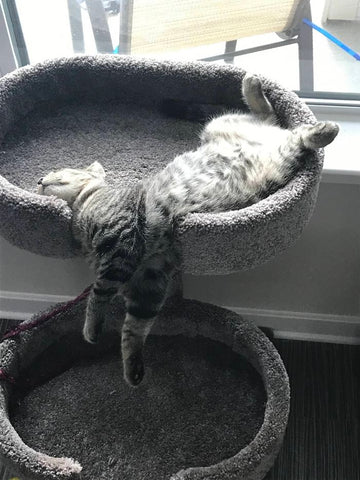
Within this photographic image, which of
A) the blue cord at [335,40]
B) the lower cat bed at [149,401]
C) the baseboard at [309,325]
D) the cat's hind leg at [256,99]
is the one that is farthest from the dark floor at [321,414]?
the blue cord at [335,40]

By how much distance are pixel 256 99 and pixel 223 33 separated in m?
0.31

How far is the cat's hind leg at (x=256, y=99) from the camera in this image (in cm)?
131

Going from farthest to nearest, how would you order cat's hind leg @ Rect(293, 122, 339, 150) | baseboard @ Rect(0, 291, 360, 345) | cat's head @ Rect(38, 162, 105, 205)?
baseboard @ Rect(0, 291, 360, 345) < cat's head @ Rect(38, 162, 105, 205) < cat's hind leg @ Rect(293, 122, 339, 150)

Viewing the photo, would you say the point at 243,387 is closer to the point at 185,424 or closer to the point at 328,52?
the point at 185,424

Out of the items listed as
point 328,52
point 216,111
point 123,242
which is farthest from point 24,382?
point 328,52

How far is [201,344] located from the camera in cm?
147

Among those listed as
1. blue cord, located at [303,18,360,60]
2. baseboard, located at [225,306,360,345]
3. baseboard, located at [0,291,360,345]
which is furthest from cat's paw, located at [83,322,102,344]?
blue cord, located at [303,18,360,60]

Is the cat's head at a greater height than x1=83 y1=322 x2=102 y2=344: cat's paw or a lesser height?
greater

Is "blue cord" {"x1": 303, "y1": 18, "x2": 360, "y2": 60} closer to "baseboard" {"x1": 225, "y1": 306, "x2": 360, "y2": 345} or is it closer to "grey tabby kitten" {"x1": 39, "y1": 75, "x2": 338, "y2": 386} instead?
"grey tabby kitten" {"x1": 39, "y1": 75, "x2": 338, "y2": 386}

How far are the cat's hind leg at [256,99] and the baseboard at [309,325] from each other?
60cm

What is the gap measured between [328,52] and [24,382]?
1139 mm

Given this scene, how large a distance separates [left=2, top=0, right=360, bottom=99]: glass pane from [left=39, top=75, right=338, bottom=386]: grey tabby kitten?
0.99ft

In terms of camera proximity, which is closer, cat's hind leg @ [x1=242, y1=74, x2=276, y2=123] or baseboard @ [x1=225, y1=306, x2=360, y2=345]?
cat's hind leg @ [x1=242, y1=74, x2=276, y2=123]

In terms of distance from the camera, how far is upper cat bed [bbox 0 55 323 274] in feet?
3.84
